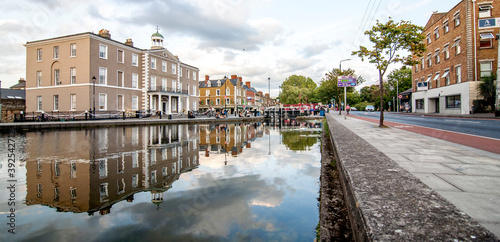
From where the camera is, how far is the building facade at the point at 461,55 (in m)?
25.1

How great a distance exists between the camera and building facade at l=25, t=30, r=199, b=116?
27531 mm

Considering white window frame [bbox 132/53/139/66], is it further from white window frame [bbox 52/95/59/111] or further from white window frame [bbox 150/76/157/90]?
white window frame [bbox 52/95/59/111]

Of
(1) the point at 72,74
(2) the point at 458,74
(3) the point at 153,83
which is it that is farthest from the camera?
(3) the point at 153,83

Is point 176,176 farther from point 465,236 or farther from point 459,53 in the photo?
point 459,53

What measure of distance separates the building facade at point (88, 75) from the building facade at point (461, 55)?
36.9 meters

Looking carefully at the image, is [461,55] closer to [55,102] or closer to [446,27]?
[446,27]

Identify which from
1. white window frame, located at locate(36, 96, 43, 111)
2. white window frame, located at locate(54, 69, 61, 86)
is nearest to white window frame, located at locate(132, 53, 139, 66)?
white window frame, located at locate(54, 69, 61, 86)

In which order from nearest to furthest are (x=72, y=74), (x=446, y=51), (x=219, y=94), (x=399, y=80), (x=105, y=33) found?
1. (x=72, y=74)
2. (x=446, y=51)
3. (x=105, y=33)
4. (x=399, y=80)
5. (x=219, y=94)

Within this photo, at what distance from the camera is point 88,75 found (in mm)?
27219

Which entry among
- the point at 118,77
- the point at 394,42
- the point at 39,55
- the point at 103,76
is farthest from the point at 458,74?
the point at 39,55

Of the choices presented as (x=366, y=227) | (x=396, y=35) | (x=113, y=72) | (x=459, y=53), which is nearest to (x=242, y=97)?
(x=113, y=72)

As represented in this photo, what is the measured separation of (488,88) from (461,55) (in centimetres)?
612

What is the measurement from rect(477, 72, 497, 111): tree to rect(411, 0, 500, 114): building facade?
1.22 meters

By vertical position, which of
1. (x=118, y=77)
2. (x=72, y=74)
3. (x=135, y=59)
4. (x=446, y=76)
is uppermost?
(x=135, y=59)
